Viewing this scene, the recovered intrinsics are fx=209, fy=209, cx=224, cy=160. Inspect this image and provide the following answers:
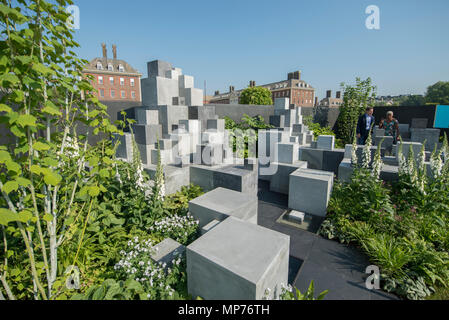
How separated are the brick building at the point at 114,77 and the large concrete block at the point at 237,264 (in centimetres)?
4089

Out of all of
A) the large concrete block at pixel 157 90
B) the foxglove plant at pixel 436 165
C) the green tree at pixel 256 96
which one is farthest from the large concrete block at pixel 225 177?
the green tree at pixel 256 96

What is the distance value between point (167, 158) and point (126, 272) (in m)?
3.58

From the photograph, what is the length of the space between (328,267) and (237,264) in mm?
1992

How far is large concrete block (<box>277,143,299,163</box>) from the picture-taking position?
6652 mm

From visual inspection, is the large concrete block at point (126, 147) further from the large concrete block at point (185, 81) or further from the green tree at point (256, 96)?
the green tree at point (256, 96)

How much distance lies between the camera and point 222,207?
12.4 ft

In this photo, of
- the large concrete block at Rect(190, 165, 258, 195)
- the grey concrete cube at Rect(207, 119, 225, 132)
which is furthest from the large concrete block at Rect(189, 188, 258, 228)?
the grey concrete cube at Rect(207, 119, 225, 132)

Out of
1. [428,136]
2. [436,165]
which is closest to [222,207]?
[436,165]

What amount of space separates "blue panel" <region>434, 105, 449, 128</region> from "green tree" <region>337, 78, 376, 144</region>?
354 centimetres

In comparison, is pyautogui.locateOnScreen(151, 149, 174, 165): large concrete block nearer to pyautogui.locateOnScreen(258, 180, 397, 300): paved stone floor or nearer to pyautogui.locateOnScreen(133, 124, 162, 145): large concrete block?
pyautogui.locateOnScreen(133, 124, 162, 145): large concrete block

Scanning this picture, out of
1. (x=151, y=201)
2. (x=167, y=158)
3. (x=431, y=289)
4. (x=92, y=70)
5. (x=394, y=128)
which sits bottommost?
(x=431, y=289)
